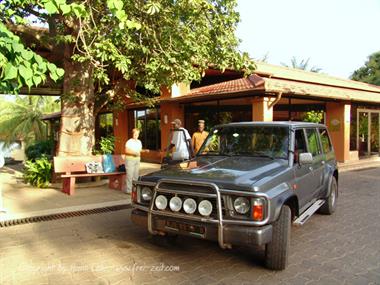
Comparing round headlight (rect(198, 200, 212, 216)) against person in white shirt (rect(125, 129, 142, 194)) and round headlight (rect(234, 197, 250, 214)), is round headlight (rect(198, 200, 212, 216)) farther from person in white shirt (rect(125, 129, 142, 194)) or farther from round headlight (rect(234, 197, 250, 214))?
person in white shirt (rect(125, 129, 142, 194))

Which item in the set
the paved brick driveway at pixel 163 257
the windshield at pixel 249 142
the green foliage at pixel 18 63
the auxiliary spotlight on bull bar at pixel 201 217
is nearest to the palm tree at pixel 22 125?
the paved brick driveway at pixel 163 257

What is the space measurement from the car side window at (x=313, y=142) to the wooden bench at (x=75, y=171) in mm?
5167

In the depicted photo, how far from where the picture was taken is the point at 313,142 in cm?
617

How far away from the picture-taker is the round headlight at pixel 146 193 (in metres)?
4.67

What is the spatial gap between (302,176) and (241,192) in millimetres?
1643

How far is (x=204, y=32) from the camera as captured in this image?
861 centimetres

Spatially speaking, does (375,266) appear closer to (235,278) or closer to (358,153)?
(235,278)

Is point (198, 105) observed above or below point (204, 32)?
below

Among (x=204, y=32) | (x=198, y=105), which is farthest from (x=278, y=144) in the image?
(x=198, y=105)

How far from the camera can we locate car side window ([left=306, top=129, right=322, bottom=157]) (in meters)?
5.94

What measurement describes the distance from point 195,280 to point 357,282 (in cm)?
181

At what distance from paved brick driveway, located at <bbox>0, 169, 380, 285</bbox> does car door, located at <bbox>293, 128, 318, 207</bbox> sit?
0.68 metres

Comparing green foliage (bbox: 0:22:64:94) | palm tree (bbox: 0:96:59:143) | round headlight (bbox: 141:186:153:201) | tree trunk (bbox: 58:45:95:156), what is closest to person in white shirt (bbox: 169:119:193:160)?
tree trunk (bbox: 58:45:95:156)

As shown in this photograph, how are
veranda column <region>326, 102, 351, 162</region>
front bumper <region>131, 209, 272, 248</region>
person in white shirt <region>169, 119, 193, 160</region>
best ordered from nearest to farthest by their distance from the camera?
front bumper <region>131, 209, 272, 248</region> < person in white shirt <region>169, 119, 193, 160</region> < veranda column <region>326, 102, 351, 162</region>
